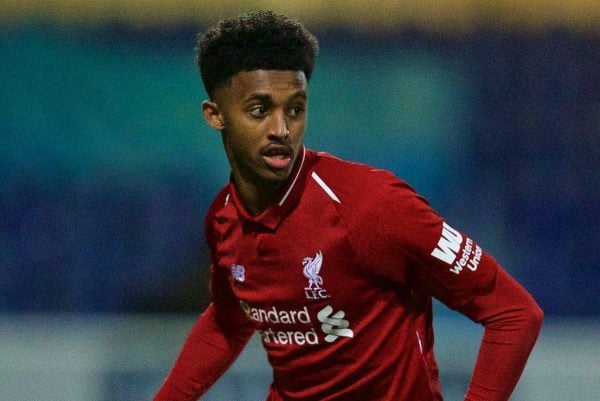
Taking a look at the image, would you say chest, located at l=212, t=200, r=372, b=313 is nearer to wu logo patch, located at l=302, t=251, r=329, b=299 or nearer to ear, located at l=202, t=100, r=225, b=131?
wu logo patch, located at l=302, t=251, r=329, b=299

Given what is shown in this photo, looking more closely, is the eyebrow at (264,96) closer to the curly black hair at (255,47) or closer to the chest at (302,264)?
the curly black hair at (255,47)

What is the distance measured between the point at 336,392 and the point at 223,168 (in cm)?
244

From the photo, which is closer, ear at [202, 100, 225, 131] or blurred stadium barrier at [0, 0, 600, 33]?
ear at [202, 100, 225, 131]

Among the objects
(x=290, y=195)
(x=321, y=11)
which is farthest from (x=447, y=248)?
(x=321, y=11)

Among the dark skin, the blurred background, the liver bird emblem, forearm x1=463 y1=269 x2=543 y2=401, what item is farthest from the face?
the blurred background

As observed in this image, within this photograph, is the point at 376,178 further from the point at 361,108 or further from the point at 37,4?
the point at 37,4

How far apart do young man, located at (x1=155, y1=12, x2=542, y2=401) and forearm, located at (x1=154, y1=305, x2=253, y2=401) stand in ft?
0.72

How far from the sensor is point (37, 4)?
13.6 ft

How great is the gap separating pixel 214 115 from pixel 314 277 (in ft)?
1.14

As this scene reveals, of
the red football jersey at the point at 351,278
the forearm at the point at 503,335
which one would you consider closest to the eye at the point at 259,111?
the red football jersey at the point at 351,278

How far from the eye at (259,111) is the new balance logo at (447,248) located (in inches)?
13.7

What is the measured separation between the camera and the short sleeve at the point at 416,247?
150 centimetres

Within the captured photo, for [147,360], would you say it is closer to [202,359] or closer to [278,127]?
[202,359]

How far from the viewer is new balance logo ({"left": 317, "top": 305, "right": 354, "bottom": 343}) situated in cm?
162
